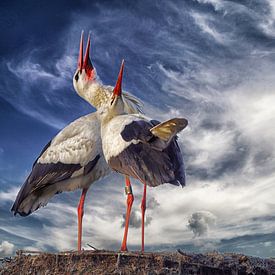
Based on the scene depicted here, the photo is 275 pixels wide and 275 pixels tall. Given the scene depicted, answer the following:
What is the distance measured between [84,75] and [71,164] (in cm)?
228

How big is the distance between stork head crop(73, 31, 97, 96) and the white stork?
499 mm

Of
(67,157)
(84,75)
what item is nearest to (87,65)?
(84,75)

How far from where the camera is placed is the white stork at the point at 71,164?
7.98 metres

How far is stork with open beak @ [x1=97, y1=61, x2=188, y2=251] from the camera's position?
6.10 meters

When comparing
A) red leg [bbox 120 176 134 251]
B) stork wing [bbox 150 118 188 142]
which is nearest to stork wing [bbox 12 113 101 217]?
red leg [bbox 120 176 134 251]

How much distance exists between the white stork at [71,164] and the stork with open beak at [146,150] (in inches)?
40.2

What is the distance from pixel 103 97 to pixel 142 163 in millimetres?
2932

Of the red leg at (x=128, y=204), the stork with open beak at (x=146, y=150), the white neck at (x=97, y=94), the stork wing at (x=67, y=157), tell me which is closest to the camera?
the stork with open beak at (x=146, y=150)

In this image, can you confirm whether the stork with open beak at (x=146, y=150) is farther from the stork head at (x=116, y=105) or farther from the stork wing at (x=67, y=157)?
the stork wing at (x=67, y=157)

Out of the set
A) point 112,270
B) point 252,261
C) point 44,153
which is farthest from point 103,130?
point 252,261

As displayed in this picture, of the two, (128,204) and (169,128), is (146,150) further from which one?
(128,204)

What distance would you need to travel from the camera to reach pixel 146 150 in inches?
249

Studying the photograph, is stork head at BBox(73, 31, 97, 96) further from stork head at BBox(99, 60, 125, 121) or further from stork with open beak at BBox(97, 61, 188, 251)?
stork with open beak at BBox(97, 61, 188, 251)

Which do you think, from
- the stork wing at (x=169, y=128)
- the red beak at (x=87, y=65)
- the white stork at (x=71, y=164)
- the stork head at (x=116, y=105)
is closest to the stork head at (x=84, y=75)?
the red beak at (x=87, y=65)
